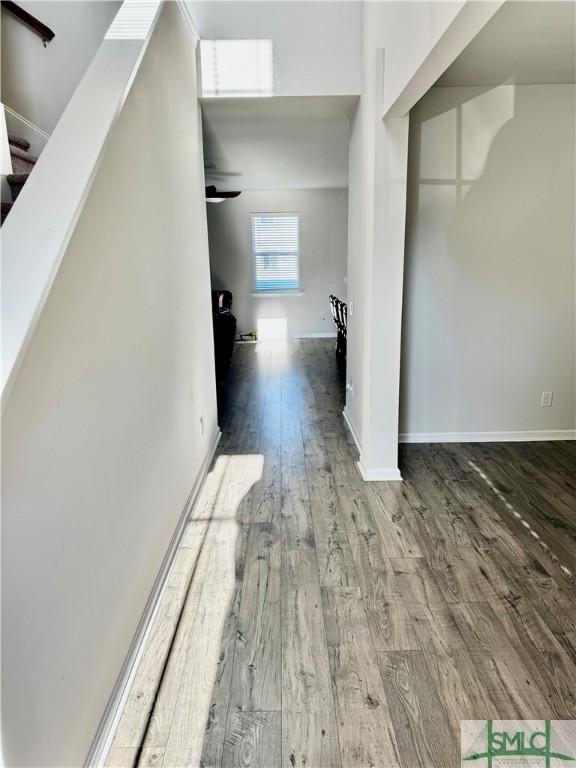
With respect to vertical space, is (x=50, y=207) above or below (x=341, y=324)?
above

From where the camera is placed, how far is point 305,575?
88.6 inches

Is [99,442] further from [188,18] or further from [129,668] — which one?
[188,18]

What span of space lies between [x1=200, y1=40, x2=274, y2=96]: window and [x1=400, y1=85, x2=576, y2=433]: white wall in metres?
1.08

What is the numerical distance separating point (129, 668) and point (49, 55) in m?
3.69

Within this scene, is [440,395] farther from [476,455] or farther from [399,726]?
[399,726]

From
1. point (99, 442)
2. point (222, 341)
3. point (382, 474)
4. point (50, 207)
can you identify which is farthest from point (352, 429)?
point (50, 207)

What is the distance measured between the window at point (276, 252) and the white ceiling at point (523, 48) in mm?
5612

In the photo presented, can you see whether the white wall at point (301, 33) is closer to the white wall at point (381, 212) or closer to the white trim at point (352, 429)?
the white wall at point (381, 212)

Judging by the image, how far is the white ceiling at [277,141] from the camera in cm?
339

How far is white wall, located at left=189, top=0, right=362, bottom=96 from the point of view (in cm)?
305

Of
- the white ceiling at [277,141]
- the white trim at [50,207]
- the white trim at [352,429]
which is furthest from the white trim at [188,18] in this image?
the white trim at [352,429]

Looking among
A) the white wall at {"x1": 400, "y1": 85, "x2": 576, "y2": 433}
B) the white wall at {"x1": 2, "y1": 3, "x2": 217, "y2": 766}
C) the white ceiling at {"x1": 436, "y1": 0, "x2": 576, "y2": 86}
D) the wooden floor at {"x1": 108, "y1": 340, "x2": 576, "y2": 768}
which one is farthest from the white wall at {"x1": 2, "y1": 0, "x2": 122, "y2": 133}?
the wooden floor at {"x1": 108, "y1": 340, "x2": 576, "y2": 768}

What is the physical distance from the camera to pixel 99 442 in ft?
4.76

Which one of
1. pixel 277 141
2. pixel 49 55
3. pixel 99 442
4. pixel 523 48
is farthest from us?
pixel 277 141
